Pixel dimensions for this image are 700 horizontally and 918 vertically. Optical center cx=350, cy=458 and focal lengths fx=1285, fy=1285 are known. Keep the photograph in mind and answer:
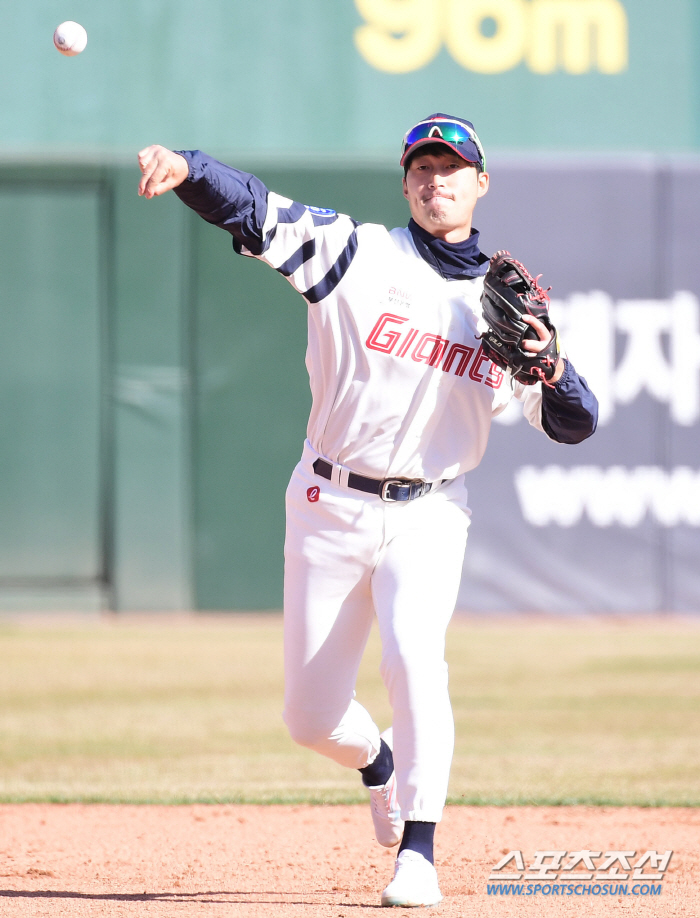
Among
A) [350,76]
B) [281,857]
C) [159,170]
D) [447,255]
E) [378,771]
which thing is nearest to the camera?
[159,170]

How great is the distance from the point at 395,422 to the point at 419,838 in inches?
37.3

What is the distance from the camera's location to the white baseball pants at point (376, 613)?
9.46ft

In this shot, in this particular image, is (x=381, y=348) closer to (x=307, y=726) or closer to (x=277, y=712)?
(x=307, y=726)

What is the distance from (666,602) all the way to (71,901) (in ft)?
19.9

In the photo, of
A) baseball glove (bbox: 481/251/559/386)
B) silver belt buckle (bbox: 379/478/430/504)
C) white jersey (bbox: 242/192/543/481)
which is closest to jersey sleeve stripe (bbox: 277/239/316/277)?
white jersey (bbox: 242/192/543/481)

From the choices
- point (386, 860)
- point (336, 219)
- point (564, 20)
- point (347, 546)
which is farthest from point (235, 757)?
point (564, 20)

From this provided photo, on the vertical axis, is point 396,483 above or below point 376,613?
above

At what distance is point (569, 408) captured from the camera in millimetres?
2992

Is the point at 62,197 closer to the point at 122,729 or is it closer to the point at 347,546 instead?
the point at 122,729

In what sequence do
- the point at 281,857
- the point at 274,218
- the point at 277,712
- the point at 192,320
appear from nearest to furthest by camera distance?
the point at 274,218, the point at 281,857, the point at 277,712, the point at 192,320

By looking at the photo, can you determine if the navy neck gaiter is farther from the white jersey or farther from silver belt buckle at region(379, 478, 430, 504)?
silver belt buckle at region(379, 478, 430, 504)

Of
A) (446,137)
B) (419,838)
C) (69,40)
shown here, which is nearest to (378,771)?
(419,838)

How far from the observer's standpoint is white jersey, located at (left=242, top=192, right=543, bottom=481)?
302 cm

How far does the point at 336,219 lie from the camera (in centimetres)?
310
